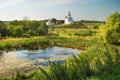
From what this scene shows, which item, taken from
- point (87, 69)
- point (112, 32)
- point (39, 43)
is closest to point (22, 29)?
point (39, 43)

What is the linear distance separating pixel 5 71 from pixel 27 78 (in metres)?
10.6

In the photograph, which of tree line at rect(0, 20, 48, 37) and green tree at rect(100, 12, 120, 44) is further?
tree line at rect(0, 20, 48, 37)

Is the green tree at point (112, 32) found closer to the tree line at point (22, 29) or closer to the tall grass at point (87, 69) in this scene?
the tall grass at point (87, 69)

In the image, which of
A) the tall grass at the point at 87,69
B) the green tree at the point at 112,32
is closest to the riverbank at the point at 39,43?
the green tree at the point at 112,32

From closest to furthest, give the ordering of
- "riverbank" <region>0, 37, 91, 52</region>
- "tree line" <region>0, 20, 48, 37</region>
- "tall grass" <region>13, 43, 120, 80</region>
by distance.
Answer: "tall grass" <region>13, 43, 120, 80</region>
"riverbank" <region>0, 37, 91, 52</region>
"tree line" <region>0, 20, 48, 37</region>

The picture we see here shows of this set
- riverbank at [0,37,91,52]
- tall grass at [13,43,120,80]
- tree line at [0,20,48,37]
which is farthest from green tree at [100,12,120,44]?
tree line at [0,20,48,37]

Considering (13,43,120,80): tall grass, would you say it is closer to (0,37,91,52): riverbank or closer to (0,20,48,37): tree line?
(0,37,91,52): riverbank

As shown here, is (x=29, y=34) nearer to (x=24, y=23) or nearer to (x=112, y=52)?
(x=24, y=23)

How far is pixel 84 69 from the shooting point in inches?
552

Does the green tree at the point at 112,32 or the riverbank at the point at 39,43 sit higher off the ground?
the green tree at the point at 112,32

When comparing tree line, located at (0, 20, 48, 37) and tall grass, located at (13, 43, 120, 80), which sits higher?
tall grass, located at (13, 43, 120, 80)

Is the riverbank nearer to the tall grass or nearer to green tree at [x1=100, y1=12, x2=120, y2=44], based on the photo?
green tree at [x1=100, y1=12, x2=120, y2=44]

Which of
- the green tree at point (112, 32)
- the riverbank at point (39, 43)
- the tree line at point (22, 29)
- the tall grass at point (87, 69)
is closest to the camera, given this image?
the tall grass at point (87, 69)

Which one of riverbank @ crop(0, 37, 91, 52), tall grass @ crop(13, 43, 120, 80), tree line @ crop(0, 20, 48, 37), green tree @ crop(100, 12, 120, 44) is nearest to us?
tall grass @ crop(13, 43, 120, 80)
